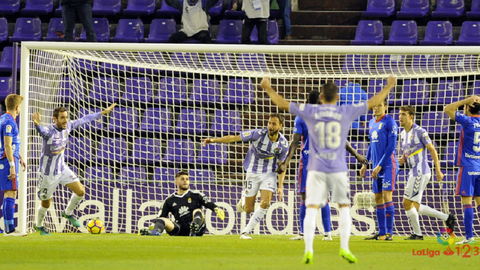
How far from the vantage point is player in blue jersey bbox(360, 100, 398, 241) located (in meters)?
9.34

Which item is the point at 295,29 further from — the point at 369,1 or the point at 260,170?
the point at 260,170

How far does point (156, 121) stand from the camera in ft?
41.4

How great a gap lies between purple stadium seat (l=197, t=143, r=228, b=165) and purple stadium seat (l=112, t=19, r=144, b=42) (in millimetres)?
3600

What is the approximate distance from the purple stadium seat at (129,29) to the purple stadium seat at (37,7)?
1.93 m

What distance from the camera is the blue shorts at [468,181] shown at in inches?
352

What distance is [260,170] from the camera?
9.91 m

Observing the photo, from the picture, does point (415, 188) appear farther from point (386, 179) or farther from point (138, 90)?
point (138, 90)

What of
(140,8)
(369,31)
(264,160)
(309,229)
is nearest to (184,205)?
(264,160)

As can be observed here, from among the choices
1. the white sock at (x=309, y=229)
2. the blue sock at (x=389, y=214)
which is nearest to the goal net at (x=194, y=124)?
the blue sock at (x=389, y=214)

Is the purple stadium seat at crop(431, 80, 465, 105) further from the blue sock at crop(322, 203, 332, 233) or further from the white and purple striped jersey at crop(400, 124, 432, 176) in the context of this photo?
the blue sock at crop(322, 203, 332, 233)

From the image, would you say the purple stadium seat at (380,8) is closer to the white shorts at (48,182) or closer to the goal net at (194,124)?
the goal net at (194,124)

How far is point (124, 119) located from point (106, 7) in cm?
423

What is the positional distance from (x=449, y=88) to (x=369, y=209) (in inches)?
109

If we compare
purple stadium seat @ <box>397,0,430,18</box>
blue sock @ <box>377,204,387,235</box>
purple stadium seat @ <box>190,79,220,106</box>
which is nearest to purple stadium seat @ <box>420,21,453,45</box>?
purple stadium seat @ <box>397,0,430,18</box>
